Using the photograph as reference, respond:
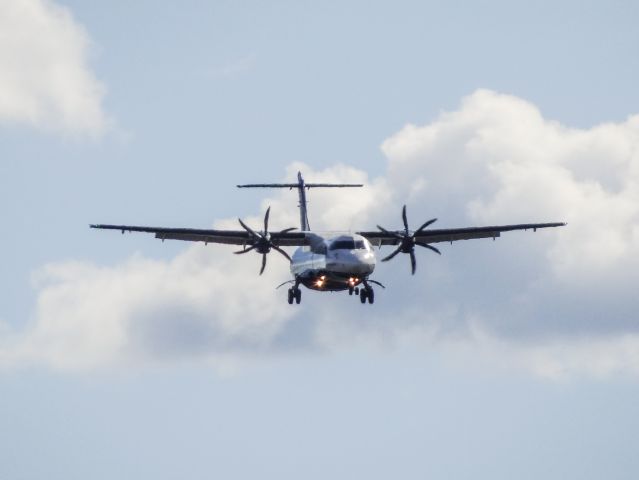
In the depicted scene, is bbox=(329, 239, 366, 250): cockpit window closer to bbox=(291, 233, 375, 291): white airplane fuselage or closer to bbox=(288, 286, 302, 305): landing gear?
bbox=(291, 233, 375, 291): white airplane fuselage

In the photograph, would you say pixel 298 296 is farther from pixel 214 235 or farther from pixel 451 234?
pixel 451 234

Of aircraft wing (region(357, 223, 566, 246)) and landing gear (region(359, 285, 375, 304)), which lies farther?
aircraft wing (region(357, 223, 566, 246))

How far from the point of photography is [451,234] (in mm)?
71938

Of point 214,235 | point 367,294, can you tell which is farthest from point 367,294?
point 214,235

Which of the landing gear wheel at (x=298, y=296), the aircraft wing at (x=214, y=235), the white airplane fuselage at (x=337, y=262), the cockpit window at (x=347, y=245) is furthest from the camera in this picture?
the landing gear wheel at (x=298, y=296)

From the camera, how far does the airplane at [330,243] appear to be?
6150 cm

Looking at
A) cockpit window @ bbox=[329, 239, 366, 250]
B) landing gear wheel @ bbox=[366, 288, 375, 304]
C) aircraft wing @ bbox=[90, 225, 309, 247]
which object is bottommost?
landing gear wheel @ bbox=[366, 288, 375, 304]

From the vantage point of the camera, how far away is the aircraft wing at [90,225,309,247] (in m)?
67.3

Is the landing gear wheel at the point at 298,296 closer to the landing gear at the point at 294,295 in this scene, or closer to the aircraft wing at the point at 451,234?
the landing gear at the point at 294,295

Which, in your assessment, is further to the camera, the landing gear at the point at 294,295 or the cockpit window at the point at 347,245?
the landing gear at the point at 294,295

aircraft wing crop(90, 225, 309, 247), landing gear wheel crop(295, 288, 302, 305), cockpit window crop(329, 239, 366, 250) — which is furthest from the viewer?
landing gear wheel crop(295, 288, 302, 305)

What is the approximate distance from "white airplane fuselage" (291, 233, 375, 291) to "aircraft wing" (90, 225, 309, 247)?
3095 millimetres

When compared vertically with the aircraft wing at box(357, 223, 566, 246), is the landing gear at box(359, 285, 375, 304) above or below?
below

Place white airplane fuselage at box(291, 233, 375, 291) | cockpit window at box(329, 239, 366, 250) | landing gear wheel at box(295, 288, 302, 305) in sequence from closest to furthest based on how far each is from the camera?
white airplane fuselage at box(291, 233, 375, 291), cockpit window at box(329, 239, 366, 250), landing gear wheel at box(295, 288, 302, 305)
